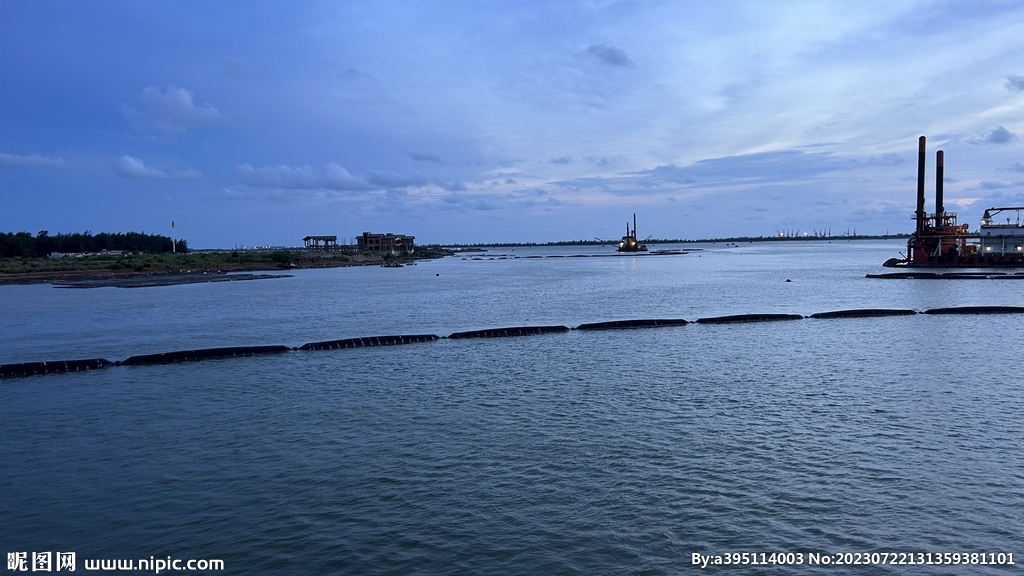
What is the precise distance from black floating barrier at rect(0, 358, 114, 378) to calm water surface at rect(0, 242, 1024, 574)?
5.07 ft

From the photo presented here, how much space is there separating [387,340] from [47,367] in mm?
16238

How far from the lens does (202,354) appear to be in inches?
1344

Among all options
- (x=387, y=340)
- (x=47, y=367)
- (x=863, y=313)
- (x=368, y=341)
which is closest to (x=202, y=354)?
(x=47, y=367)

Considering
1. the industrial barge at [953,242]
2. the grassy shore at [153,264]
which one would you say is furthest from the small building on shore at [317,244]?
the industrial barge at [953,242]

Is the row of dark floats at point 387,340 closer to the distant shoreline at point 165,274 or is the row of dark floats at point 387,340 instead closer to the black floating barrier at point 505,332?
the black floating barrier at point 505,332

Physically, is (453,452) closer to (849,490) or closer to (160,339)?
(849,490)

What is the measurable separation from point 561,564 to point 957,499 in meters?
8.59

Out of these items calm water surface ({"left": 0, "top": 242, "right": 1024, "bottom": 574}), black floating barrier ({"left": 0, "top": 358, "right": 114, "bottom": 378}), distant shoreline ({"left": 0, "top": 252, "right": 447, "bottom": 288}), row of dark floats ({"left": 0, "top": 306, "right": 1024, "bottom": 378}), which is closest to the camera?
calm water surface ({"left": 0, "top": 242, "right": 1024, "bottom": 574})

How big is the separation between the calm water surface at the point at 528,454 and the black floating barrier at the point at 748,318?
25.8ft

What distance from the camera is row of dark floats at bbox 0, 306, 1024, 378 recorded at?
31172 mm

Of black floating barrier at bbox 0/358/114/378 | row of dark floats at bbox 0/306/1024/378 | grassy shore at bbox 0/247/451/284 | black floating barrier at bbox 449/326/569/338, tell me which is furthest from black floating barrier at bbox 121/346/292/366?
grassy shore at bbox 0/247/451/284

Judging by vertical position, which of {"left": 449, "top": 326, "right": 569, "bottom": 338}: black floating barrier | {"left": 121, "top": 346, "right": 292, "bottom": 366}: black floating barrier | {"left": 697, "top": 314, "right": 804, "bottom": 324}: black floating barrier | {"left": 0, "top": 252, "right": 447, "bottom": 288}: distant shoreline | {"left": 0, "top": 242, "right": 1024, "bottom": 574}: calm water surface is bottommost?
{"left": 0, "top": 242, "right": 1024, "bottom": 574}: calm water surface

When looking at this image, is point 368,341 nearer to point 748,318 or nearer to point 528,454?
point 528,454

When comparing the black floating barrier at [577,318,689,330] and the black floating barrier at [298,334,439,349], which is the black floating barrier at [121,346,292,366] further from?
the black floating barrier at [577,318,689,330]
